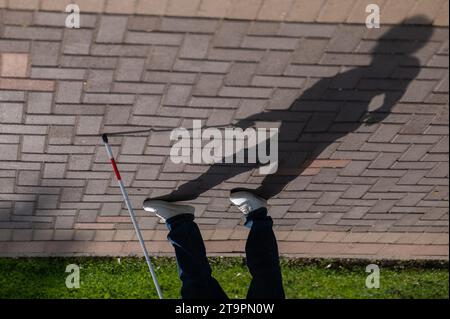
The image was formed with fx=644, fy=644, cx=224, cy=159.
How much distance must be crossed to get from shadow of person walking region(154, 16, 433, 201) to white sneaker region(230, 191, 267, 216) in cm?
17

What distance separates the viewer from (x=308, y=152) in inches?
196

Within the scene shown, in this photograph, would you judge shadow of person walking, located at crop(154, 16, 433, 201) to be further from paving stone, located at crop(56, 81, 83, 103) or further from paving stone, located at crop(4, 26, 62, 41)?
paving stone, located at crop(4, 26, 62, 41)

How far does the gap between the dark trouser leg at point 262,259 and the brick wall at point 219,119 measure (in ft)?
1.15

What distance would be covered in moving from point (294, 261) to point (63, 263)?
194 cm

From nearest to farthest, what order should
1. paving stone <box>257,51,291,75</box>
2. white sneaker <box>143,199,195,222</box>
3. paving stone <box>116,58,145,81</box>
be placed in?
paving stone <box>116,58,145,81</box>
paving stone <box>257,51,291,75</box>
white sneaker <box>143,199,195,222</box>

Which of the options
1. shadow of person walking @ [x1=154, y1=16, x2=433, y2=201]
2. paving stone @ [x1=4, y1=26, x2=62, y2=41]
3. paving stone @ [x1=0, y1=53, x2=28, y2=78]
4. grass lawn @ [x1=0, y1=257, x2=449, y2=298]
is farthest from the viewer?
grass lawn @ [x1=0, y1=257, x2=449, y2=298]

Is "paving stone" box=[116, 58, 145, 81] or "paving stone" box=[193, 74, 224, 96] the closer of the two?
"paving stone" box=[116, 58, 145, 81]

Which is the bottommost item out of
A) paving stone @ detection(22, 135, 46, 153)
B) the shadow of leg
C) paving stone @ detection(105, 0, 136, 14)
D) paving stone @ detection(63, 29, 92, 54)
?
the shadow of leg

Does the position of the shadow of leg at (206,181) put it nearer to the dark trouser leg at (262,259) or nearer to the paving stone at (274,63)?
the dark trouser leg at (262,259)

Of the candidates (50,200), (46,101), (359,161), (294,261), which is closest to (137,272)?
(50,200)

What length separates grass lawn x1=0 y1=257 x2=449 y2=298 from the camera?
5223 millimetres

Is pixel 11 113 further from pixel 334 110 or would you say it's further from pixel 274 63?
pixel 334 110

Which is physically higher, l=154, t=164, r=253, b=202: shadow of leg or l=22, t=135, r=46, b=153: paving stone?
l=22, t=135, r=46, b=153: paving stone

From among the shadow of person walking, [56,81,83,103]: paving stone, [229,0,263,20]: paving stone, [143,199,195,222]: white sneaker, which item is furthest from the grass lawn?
[229,0,263,20]: paving stone
